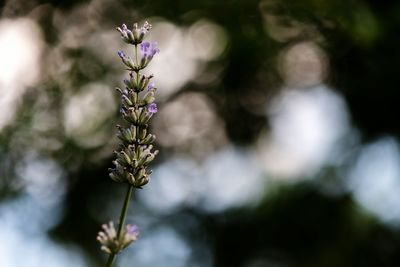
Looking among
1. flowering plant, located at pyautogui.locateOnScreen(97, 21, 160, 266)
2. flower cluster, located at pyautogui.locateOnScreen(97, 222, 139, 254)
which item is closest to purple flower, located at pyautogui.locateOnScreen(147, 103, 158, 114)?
flowering plant, located at pyautogui.locateOnScreen(97, 21, 160, 266)

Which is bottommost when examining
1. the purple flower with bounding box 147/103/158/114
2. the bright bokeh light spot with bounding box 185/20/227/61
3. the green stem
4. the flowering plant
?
the green stem

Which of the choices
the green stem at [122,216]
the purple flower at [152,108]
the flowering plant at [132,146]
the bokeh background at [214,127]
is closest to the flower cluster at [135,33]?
the flowering plant at [132,146]

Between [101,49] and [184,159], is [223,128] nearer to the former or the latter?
[184,159]

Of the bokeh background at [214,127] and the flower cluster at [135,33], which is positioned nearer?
the flower cluster at [135,33]

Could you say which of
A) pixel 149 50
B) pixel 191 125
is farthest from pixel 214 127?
pixel 149 50

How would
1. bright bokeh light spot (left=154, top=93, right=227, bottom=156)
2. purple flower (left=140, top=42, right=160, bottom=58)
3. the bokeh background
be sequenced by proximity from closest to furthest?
purple flower (left=140, top=42, right=160, bottom=58) → the bokeh background → bright bokeh light spot (left=154, top=93, right=227, bottom=156)

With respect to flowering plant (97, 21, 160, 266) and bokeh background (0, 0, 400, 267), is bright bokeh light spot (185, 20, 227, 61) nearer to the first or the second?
bokeh background (0, 0, 400, 267)

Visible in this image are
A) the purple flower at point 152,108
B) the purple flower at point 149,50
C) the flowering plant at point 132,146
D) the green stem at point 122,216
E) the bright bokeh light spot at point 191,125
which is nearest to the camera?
the green stem at point 122,216

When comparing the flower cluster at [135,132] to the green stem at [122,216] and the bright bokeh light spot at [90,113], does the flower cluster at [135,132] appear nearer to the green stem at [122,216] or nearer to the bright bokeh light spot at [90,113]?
the green stem at [122,216]
